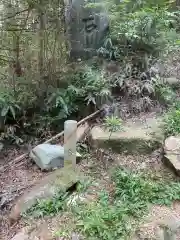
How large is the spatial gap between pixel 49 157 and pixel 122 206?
3.91 feet

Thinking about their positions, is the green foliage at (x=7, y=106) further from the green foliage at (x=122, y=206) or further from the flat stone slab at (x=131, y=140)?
the green foliage at (x=122, y=206)

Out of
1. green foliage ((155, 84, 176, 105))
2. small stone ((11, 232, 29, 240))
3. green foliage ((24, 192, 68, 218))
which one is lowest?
small stone ((11, 232, 29, 240))

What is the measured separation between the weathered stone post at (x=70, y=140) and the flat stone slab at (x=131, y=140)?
0.57 meters

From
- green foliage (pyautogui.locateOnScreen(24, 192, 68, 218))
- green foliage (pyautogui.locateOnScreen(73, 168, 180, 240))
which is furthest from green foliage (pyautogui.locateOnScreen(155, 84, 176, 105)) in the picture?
Result: green foliage (pyautogui.locateOnScreen(24, 192, 68, 218))

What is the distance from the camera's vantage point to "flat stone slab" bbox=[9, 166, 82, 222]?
3.15 m

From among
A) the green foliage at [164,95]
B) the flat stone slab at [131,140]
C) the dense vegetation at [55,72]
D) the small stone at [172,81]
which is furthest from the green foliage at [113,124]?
the small stone at [172,81]

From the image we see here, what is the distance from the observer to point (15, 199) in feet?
11.2

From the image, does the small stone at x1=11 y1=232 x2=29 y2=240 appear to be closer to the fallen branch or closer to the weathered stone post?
the weathered stone post

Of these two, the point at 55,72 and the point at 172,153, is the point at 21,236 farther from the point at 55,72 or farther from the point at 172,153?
the point at 55,72

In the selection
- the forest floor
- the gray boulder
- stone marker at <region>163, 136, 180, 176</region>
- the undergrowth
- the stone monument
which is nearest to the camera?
the forest floor

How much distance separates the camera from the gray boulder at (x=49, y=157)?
380 centimetres

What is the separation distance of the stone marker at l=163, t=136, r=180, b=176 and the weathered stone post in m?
1.08

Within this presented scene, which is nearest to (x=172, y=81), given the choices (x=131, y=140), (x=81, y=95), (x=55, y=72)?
(x=81, y=95)

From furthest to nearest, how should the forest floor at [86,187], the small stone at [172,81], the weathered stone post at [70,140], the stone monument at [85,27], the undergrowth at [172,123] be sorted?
the small stone at [172,81] < the stone monument at [85,27] < the undergrowth at [172,123] < the weathered stone post at [70,140] < the forest floor at [86,187]
